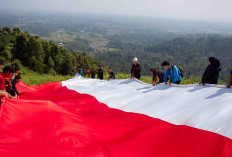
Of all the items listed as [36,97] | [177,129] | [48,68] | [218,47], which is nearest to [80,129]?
[177,129]

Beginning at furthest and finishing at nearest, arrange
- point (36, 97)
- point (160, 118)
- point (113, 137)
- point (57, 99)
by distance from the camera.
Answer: point (36, 97)
point (57, 99)
point (160, 118)
point (113, 137)

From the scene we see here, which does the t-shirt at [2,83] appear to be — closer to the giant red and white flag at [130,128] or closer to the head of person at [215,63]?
the giant red and white flag at [130,128]

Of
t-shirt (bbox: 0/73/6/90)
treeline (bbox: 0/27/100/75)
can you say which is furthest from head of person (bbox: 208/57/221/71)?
treeline (bbox: 0/27/100/75)

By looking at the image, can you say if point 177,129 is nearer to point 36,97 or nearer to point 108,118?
point 108,118

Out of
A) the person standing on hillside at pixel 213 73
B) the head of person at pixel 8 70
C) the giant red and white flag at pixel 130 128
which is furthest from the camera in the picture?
the person standing on hillside at pixel 213 73

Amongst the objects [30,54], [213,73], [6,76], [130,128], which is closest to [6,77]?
[6,76]

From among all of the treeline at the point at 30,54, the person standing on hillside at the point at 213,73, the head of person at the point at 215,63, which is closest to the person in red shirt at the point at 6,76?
the person standing on hillside at the point at 213,73

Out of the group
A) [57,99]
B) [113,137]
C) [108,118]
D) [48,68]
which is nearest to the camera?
[113,137]

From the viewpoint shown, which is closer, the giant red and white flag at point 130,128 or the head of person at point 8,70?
the giant red and white flag at point 130,128

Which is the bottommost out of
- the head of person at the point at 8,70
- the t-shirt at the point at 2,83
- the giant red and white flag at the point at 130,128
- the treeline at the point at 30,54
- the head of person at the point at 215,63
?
the treeline at the point at 30,54

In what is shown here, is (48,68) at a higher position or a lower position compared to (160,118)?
lower
